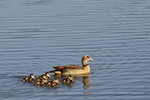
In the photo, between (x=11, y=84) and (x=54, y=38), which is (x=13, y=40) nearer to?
(x=54, y=38)

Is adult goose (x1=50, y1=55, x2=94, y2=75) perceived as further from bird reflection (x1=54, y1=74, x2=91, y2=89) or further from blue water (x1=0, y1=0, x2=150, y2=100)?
blue water (x1=0, y1=0, x2=150, y2=100)

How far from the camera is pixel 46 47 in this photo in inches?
886

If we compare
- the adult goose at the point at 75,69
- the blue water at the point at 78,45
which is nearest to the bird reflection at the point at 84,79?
the blue water at the point at 78,45

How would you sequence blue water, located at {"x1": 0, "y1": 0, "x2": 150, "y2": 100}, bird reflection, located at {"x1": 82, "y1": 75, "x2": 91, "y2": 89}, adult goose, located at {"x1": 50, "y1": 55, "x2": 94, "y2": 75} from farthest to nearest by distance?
adult goose, located at {"x1": 50, "y1": 55, "x2": 94, "y2": 75}, bird reflection, located at {"x1": 82, "y1": 75, "x2": 91, "y2": 89}, blue water, located at {"x1": 0, "y1": 0, "x2": 150, "y2": 100}

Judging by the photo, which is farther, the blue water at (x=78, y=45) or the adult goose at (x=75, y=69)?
the adult goose at (x=75, y=69)

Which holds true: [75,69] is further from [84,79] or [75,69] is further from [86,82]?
[86,82]

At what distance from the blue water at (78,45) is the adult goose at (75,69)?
337 millimetres

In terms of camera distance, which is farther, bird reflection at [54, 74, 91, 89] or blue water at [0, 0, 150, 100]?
bird reflection at [54, 74, 91, 89]

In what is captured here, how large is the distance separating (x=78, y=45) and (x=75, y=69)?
2652 mm

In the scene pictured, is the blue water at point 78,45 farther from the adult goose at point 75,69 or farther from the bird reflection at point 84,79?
the adult goose at point 75,69

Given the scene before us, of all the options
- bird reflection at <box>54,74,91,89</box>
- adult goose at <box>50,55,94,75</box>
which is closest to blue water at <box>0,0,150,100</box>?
bird reflection at <box>54,74,91,89</box>

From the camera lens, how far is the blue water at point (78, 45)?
17.3m

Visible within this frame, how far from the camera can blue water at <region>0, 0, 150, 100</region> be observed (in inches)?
680

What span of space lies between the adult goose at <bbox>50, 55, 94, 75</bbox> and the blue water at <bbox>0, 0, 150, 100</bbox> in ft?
1.11
